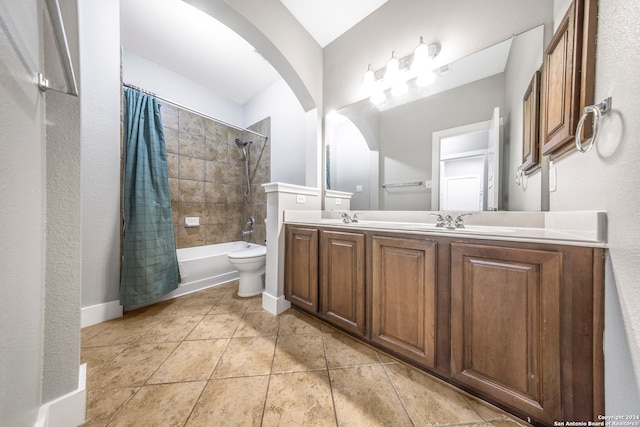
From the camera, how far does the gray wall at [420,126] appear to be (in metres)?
1.33

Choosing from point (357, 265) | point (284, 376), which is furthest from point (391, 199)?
point (284, 376)

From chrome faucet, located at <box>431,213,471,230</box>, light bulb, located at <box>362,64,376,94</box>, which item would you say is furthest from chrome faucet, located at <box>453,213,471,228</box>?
light bulb, located at <box>362,64,376,94</box>

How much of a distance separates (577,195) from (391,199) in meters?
0.99

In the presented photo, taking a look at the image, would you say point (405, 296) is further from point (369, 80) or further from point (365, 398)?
point (369, 80)

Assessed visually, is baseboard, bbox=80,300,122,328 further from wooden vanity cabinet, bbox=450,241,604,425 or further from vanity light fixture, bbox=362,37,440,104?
vanity light fixture, bbox=362,37,440,104

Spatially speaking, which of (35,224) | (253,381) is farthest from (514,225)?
(35,224)

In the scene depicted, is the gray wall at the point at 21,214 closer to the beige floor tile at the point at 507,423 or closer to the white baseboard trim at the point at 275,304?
the white baseboard trim at the point at 275,304

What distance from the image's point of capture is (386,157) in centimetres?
176

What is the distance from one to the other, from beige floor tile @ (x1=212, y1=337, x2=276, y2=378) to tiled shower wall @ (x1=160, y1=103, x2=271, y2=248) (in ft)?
5.41

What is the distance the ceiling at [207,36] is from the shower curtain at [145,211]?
0.67 meters

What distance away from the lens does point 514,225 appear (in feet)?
3.92

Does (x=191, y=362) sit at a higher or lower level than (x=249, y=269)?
lower

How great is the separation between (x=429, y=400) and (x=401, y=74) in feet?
6.95

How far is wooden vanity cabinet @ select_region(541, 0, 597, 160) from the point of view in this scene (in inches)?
30.0
